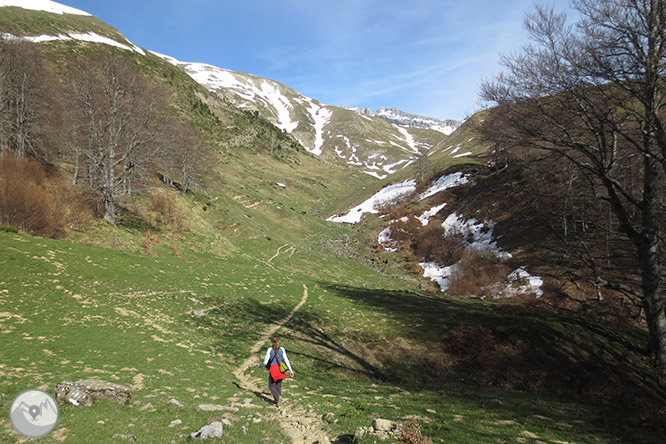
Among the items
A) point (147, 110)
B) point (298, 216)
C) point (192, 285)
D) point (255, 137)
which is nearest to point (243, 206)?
point (298, 216)

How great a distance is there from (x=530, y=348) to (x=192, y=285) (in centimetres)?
2139

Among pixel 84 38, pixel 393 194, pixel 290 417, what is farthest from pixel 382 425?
pixel 84 38

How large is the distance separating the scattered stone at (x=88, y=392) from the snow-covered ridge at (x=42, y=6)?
145m

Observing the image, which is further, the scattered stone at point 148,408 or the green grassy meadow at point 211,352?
the scattered stone at point 148,408

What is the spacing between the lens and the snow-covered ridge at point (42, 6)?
316 feet

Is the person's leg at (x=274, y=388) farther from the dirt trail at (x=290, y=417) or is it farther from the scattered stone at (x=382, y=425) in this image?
the scattered stone at (x=382, y=425)

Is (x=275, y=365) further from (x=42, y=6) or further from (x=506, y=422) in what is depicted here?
(x=42, y=6)

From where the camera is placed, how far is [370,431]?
23.0 feet

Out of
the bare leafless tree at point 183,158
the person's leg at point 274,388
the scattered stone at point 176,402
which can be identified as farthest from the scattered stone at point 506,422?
the bare leafless tree at point 183,158

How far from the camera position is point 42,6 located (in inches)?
4134

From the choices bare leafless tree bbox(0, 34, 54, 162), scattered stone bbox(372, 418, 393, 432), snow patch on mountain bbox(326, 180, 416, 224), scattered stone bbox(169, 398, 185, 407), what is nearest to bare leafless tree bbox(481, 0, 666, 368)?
scattered stone bbox(372, 418, 393, 432)

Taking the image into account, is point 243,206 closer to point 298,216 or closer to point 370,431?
point 298,216

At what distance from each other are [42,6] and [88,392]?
6372 inches

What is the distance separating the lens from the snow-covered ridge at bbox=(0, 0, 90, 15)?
96375mm
